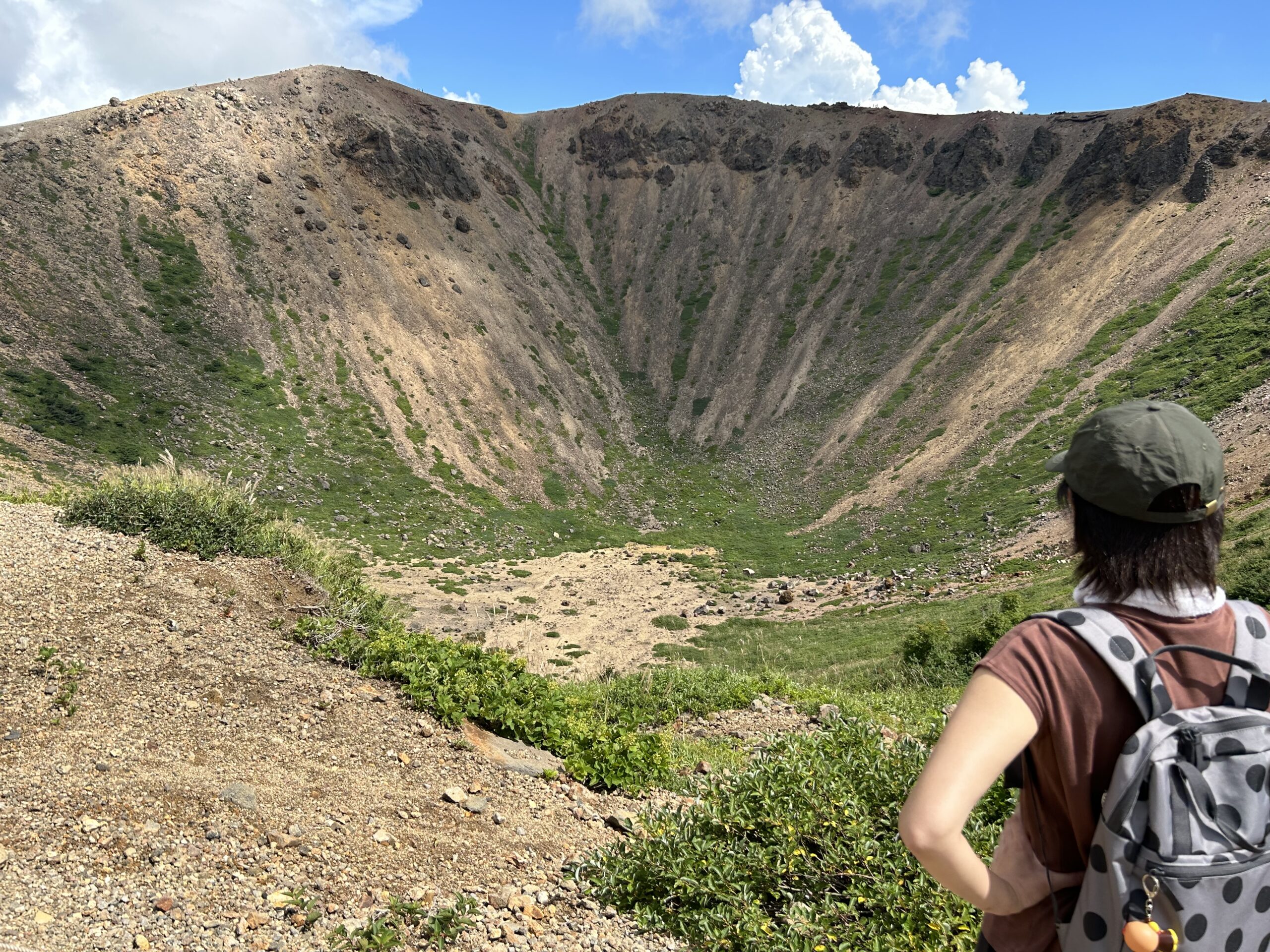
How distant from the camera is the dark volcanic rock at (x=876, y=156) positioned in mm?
66062

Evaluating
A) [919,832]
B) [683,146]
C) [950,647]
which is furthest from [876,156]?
[919,832]

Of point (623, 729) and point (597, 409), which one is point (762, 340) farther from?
point (623, 729)

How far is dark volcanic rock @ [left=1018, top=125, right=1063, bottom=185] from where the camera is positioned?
5856cm

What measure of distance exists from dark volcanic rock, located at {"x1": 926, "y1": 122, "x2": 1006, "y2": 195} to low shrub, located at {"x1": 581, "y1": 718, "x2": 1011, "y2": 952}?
67.1 m

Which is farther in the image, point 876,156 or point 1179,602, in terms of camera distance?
point 876,156

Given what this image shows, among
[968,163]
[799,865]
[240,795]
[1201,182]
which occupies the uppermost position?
[968,163]

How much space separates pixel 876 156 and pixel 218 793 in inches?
2926

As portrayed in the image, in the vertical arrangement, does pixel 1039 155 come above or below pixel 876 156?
below

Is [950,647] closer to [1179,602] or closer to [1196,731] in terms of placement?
[1179,602]

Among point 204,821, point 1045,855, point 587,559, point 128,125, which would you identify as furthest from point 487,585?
point 128,125

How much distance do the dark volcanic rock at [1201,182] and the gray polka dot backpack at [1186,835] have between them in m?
60.4

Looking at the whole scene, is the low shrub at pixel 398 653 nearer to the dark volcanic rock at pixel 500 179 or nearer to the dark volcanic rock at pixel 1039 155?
the dark volcanic rock at pixel 500 179

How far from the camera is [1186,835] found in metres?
1.97

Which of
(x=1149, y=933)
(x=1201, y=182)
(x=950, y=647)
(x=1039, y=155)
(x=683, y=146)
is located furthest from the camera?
(x=683, y=146)
